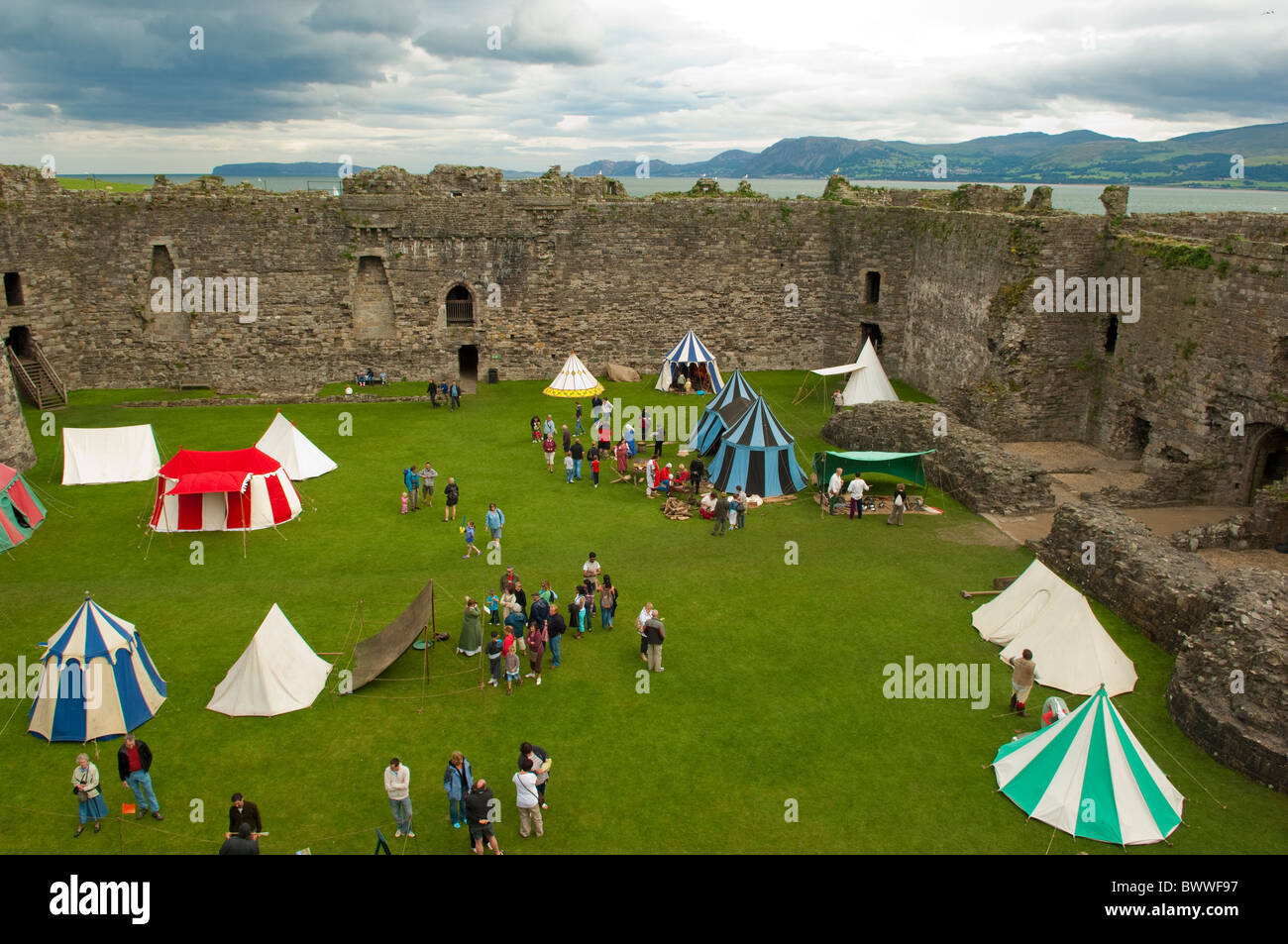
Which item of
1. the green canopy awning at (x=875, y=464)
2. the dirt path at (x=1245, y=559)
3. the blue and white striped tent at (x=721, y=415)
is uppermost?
the blue and white striped tent at (x=721, y=415)

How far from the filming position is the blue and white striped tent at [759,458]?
20.3 m

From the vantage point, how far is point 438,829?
33.8 ft

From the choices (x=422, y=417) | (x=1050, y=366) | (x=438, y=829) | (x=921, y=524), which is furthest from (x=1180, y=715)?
(x=422, y=417)

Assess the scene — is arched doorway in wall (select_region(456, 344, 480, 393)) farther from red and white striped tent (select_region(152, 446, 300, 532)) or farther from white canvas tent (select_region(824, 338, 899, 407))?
red and white striped tent (select_region(152, 446, 300, 532))

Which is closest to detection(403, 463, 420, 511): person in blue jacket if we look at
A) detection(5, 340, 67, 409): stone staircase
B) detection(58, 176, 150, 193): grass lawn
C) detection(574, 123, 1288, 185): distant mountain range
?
detection(5, 340, 67, 409): stone staircase

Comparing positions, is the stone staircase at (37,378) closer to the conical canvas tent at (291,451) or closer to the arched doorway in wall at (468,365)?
the conical canvas tent at (291,451)

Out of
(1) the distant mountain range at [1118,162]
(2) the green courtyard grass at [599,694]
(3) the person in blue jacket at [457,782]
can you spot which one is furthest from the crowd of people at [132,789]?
(1) the distant mountain range at [1118,162]

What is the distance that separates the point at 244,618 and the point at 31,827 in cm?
495

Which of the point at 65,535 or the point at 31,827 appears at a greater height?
the point at 65,535

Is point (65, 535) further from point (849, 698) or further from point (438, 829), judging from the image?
point (849, 698)

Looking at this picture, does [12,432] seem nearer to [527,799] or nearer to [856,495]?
[527,799]

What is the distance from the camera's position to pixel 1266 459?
60.7 ft

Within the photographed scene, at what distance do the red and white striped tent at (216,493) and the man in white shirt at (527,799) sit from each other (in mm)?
10071

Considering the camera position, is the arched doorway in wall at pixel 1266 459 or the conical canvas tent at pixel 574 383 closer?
the arched doorway in wall at pixel 1266 459
